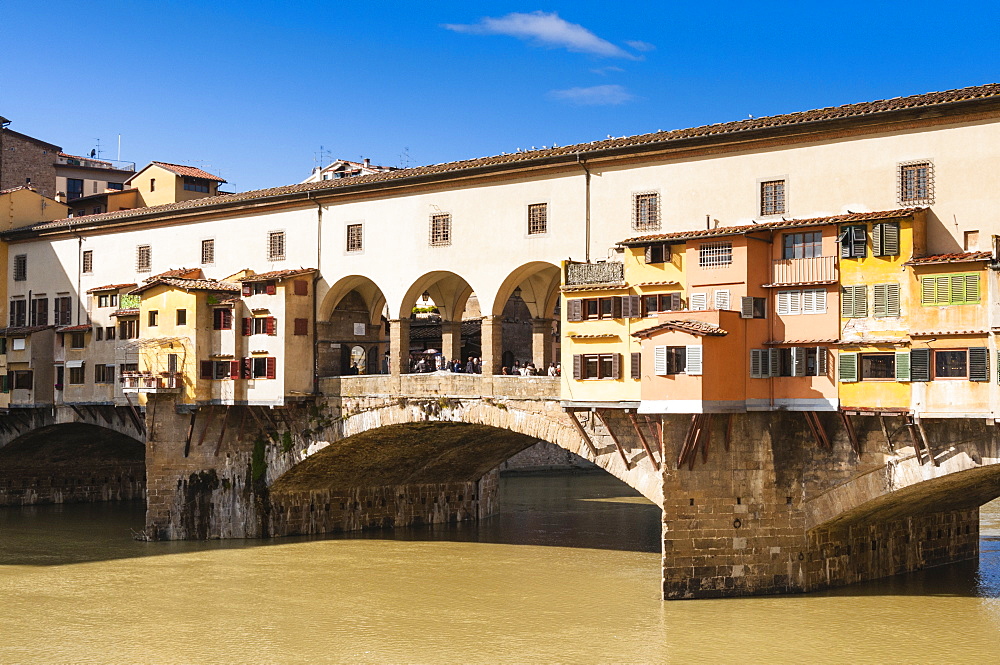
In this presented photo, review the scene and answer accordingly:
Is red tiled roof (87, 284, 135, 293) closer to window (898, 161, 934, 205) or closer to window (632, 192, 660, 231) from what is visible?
window (632, 192, 660, 231)

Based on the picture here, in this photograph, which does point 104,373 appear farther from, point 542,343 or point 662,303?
point 662,303

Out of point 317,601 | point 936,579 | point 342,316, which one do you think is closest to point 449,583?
point 317,601

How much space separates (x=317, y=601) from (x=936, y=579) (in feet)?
51.3

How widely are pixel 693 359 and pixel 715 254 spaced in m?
2.67

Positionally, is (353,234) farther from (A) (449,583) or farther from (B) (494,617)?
(B) (494,617)

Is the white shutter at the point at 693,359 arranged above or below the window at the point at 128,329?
below

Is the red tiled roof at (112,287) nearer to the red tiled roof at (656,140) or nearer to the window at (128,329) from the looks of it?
the window at (128,329)

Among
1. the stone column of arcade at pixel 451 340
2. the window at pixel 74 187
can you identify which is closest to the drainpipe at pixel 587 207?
the stone column of arcade at pixel 451 340

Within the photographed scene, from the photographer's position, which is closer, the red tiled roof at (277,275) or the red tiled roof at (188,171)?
the red tiled roof at (277,275)

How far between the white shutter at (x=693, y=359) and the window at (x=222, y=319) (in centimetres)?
1659

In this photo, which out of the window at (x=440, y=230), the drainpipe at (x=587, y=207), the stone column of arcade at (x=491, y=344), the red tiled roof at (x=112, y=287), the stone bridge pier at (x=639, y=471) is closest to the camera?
the stone bridge pier at (x=639, y=471)

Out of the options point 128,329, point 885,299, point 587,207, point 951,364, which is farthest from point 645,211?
point 128,329

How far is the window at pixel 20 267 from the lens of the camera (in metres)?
46.8

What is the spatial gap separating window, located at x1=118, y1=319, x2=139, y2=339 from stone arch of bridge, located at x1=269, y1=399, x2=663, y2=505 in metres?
7.20
